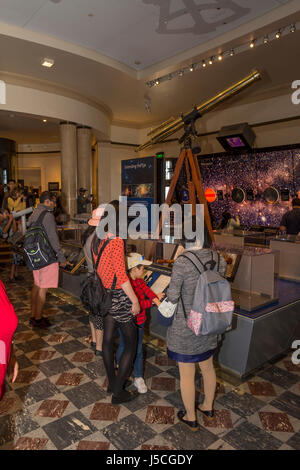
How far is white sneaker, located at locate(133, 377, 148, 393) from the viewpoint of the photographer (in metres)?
2.80

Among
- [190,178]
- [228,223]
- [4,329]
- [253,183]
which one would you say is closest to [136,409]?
[4,329]

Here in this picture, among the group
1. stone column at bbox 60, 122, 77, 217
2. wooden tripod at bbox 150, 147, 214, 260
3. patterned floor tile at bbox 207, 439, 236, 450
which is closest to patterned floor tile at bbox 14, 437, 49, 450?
patterned floor tile at bbox 207, 439, 236, 450

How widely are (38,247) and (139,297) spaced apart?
5.60 feet

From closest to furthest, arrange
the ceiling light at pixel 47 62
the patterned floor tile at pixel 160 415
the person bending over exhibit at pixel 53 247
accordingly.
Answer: the patterned floor tile at pixel 160 415, the person bending over exhibit at pixel 53 247, the ceiling light at pixel 47 62

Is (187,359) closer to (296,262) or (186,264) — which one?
(186,264)

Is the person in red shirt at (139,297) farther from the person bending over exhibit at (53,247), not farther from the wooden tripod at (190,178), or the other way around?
Answer: the person bending over exhibit at (53,247)

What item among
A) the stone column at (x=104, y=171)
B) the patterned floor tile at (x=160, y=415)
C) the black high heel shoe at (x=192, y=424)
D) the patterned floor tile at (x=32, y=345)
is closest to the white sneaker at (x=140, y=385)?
the patterned floor tile at (x=160, y=415)

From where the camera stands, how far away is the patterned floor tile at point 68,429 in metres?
2.23

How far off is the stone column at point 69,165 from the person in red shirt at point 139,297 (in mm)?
7523

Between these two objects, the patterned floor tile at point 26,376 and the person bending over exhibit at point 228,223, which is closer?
the patterned floor tile at point 26,376

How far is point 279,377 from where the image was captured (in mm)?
3041

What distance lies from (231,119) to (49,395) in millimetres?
9784
